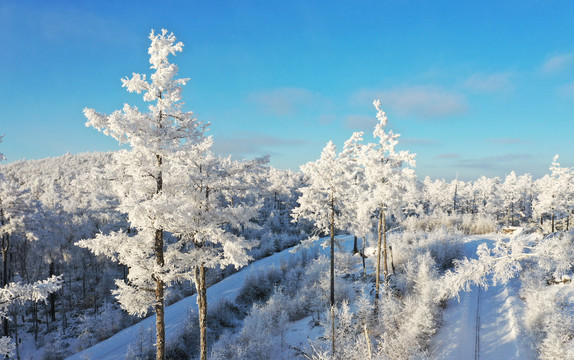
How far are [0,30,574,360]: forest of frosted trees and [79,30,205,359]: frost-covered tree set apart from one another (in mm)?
42

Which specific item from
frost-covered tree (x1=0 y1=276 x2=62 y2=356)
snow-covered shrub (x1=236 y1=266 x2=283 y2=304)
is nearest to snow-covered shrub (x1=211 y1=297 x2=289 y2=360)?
snow-covered shrub (x1=236 y1=266 x2=283 y2=304)

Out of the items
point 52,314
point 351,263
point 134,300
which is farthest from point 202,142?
point 52,314

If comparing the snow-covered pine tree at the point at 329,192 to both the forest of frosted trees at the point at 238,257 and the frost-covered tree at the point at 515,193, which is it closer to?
the forest of frosted trees at the point at 238,257

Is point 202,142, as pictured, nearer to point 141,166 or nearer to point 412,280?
point 141,166

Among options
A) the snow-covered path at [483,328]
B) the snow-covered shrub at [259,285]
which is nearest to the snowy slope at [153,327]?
the snow-covered shrub at [259,285]

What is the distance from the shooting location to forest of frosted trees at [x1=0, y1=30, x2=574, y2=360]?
8.67 metres

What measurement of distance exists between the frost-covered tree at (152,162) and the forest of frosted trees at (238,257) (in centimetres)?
4

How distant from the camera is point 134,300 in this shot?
9.68 meters

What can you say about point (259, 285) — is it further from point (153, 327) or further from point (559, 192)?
point (559, 192)

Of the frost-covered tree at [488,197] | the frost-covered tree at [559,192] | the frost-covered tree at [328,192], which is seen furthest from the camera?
the frost-covered tree at [488,197]

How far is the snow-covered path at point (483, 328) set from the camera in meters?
13.3

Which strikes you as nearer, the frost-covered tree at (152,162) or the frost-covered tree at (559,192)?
the frost-covered tree at (152,162)

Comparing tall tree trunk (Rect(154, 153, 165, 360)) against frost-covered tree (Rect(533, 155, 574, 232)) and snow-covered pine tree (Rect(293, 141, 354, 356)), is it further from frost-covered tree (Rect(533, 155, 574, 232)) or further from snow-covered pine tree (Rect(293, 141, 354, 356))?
frost-covered tree (Rect(533, 155, 574, 232))

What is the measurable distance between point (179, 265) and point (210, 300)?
16.5m
